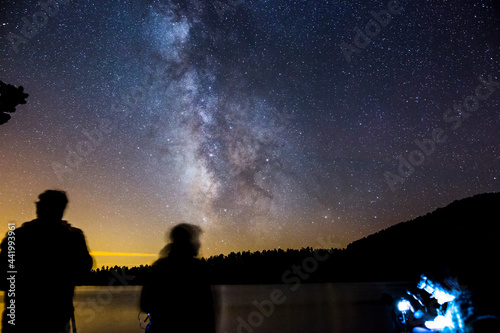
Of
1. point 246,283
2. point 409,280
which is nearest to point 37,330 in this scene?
point 409,280

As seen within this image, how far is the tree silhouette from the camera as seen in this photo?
4422 mm

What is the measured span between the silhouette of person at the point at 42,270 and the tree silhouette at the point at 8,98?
281 cm

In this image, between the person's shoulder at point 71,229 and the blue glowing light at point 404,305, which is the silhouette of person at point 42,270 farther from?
the blue glowing light at point 404,305

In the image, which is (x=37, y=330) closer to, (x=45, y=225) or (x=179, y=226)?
(x=45, y=225)

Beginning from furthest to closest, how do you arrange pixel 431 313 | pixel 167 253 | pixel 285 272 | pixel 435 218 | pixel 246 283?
1. pixel 246 283
2. pixel 285 272
3. pixel 435 218
4. pixel 431 313
5. pixel 167 253

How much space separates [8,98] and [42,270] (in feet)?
11.1

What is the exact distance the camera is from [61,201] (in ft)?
8.81

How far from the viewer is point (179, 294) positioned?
264cm

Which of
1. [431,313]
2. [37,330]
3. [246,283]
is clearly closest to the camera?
[37,330]

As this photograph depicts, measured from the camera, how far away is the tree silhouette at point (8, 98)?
442 cm

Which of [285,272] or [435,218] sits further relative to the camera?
[285,272]

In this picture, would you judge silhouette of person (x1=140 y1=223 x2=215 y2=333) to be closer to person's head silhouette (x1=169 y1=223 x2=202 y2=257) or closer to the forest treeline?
person's head silhouette (x1=169 y1=223 x2=202 y2=257)

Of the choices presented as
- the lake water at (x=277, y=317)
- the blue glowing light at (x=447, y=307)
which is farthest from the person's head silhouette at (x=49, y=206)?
Result: the blue glowing light at (x=447, y=307)

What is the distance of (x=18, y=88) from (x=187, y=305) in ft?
14.6
